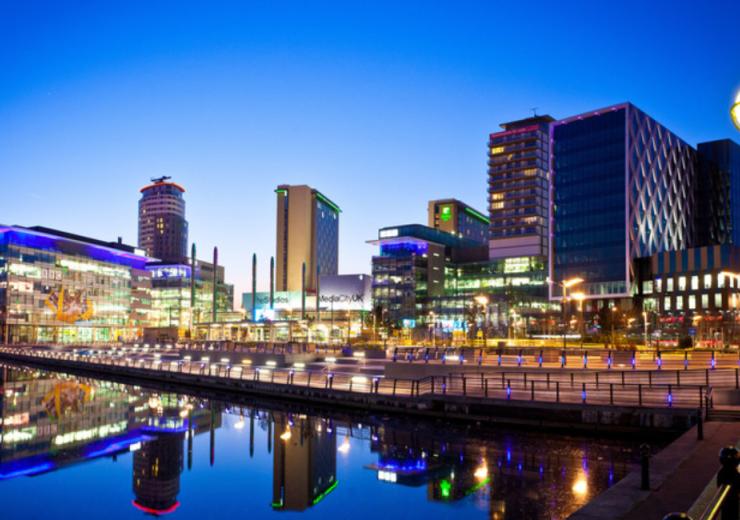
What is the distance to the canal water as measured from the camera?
19.3 meters

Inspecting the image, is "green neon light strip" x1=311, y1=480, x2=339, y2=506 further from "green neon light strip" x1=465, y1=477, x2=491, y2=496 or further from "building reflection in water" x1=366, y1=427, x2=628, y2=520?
"green neon light strip" x1=465, y1=477, x2=491, y2=496

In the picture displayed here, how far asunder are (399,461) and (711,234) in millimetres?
171664

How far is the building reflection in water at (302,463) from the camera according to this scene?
841 inches

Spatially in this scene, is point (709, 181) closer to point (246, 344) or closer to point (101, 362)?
point (246, 344)

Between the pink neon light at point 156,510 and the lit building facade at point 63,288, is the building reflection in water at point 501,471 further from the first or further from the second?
the lit building facade at point 63,288

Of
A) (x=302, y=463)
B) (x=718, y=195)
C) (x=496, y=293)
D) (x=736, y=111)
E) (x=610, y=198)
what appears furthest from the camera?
(x=496, y=293)

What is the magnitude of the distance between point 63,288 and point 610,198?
406 ft

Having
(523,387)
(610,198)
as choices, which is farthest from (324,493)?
(610,198)

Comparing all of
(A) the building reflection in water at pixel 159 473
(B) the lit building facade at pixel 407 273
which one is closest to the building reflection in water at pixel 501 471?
(A) the building reflection in water at pixel 159 473

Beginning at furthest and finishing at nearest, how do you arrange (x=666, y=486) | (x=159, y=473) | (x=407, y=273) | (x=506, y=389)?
(x=407, y=273) → (x=506, y=389) → (x=159, y=473) → (x=666, y=486)

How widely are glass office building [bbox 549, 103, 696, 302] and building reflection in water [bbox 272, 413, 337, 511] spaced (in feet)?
376

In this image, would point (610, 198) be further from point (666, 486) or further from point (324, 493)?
point (666, 486)

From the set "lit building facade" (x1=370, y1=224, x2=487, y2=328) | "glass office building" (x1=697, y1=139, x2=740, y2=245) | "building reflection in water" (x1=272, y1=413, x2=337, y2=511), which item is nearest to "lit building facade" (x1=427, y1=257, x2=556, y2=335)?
"lit building facade" (x1=370, y1=224, x2=487, y2=328)

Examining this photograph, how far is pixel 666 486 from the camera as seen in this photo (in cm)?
1489
